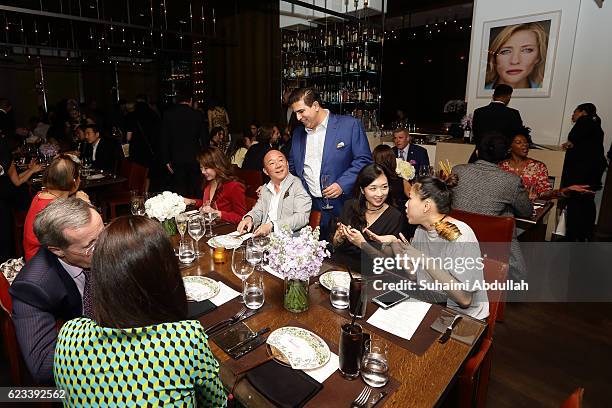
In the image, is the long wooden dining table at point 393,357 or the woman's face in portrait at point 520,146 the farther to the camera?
the woman's face in portrait at point 520,146

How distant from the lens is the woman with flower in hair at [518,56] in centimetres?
515

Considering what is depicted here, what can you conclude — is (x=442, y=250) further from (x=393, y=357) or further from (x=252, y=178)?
(x=252, y=178)

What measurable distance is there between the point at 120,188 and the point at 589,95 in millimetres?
6407

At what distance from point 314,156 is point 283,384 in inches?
87.1

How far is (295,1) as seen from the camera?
5625 mm

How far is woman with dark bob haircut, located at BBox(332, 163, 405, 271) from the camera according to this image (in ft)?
7.98

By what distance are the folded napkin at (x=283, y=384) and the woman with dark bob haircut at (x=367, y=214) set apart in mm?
1181

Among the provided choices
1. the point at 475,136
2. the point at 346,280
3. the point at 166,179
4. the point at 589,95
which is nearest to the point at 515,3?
the point at 589,95

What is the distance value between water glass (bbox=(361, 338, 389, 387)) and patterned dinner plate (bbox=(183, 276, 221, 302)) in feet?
2.62

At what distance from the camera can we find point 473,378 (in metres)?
1.48

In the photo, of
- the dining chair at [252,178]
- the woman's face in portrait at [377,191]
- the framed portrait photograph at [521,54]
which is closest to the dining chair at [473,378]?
the woman's face in portrait at [377,191]

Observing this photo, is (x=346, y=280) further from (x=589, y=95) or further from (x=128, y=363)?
(x=589, y=95)

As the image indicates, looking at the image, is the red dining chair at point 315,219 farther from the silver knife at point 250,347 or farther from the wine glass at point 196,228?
the silver knife at point 250,347

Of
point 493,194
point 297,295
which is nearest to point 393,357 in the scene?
point 297,295
